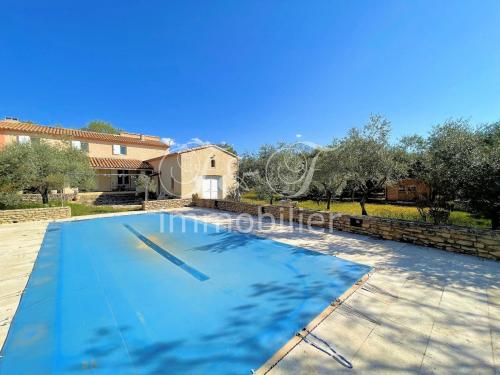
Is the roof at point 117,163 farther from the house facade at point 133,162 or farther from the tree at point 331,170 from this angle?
the tree at point 331,170

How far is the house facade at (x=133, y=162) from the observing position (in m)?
20.8

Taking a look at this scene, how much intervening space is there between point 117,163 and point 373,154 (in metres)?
25.1

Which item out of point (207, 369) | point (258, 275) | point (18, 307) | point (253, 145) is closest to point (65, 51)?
point (253, 145)

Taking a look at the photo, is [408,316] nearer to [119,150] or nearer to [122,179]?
[122,179]

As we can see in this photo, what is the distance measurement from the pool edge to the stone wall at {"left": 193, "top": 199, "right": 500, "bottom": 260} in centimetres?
371

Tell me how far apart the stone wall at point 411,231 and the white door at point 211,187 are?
39.8ft

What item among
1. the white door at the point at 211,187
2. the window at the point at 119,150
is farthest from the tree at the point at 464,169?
the window at the point at 119,150

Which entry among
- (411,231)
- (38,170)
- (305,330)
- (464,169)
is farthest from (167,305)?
(38,170)

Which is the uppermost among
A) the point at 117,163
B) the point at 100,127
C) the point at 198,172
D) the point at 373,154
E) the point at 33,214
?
the point at 100,127

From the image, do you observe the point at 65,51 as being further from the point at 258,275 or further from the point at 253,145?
the point at 258,275

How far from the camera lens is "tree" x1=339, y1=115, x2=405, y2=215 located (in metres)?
8.80

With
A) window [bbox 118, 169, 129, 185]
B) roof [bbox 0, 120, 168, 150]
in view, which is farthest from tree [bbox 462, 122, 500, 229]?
roof [bbox 0, 120, 168, 150]

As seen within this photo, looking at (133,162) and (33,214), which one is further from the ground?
(133,162)

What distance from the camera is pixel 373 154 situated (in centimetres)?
881
